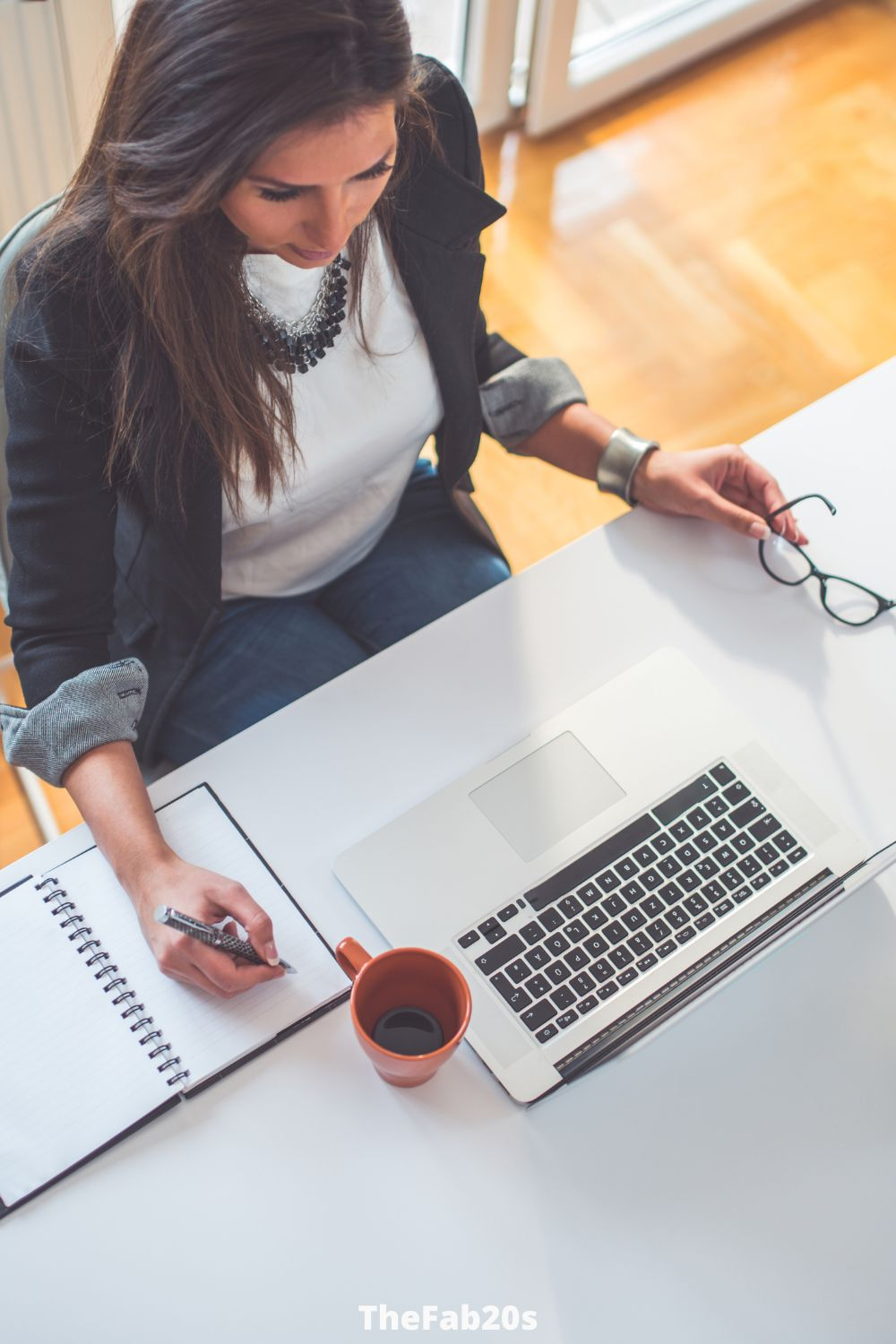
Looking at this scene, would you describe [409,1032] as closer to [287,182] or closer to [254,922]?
[254,922]

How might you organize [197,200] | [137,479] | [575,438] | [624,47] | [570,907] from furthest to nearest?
[624,47]
[575,438]
[137,479]
[570,907]
[197,200]

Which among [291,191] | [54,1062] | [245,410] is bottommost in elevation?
[54,1062]

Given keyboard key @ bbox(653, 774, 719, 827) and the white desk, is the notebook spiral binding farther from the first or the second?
keyboard key @ bbox(653, 774, 719, 827)

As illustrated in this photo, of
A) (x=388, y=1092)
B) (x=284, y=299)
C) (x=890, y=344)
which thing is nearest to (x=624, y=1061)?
(x=388, y=1092)

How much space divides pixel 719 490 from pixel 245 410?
44 cm

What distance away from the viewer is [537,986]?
0.87 m

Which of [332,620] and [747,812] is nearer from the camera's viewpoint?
[747,812]

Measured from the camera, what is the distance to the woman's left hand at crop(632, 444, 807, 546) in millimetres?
1076

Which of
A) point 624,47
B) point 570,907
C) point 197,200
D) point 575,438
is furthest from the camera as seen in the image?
point 624,47

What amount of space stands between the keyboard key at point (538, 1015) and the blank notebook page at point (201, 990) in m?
0.13

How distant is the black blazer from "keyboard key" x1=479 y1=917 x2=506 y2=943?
0.39 meters

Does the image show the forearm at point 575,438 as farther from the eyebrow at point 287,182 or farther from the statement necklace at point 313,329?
the eyebrow at point 287,182

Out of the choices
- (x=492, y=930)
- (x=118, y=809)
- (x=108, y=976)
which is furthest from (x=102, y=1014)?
(x=492, y=930)

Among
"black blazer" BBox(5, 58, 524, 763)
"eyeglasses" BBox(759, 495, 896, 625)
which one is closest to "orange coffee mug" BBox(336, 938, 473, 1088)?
"black blazer" BBox(5, 58, 524, 763)
